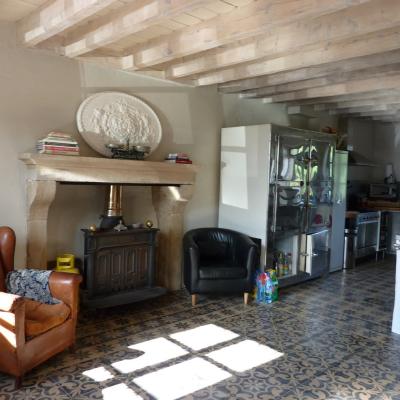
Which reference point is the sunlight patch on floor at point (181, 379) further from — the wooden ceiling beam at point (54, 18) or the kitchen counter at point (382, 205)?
the kitchen counter at point (382, 205)

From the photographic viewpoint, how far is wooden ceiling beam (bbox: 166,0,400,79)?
256cm

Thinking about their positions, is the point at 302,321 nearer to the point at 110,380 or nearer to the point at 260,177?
the point at 260,177

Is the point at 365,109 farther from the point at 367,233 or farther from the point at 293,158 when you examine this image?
the point at 367,233

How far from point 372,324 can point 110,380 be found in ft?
8.28

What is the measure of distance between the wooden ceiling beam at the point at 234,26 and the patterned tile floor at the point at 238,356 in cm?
238

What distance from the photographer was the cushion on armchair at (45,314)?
104 inches

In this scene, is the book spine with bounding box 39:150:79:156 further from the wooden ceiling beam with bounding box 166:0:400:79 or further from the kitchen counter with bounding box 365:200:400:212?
the kitchen counter with bounding box 365:200:400:212

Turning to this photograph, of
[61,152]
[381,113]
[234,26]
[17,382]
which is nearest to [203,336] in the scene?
[17,382]

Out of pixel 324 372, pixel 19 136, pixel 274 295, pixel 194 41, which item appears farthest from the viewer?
pixel 274 295

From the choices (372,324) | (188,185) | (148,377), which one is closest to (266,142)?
(188,185)

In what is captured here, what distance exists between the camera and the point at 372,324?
3766 millimetres

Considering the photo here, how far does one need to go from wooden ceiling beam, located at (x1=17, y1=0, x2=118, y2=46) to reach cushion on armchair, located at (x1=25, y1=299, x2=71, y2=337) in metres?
2.01

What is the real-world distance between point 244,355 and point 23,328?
1.61 meters

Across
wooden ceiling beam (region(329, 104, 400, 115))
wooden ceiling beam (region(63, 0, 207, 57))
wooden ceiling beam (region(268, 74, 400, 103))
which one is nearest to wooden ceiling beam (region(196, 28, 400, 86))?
wooden ceiling beam (region(268, 74, 400, 103))
